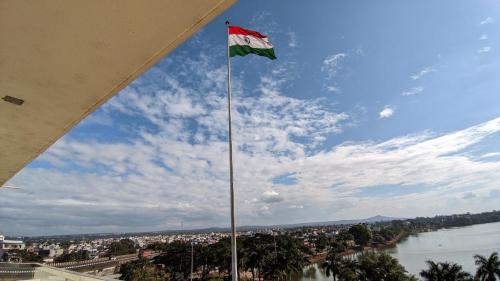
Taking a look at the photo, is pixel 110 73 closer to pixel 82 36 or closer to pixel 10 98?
pixel 82 36

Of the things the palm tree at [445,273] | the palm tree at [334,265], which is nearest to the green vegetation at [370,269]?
the palm tree at [334,265]

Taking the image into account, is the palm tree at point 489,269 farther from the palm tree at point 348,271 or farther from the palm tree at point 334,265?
the palm tree at point 334,265

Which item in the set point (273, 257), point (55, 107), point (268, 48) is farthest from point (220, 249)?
point (55, 107)

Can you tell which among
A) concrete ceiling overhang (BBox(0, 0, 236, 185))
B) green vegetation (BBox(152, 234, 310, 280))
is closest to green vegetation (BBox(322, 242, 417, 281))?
green vegetation (BBox(152, 234, 310, 280))

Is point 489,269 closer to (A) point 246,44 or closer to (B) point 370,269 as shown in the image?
(B) point 370,269

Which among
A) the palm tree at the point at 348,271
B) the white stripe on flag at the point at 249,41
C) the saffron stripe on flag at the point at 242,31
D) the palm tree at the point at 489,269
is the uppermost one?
the saffron stripe on flag at the point at 242,31
